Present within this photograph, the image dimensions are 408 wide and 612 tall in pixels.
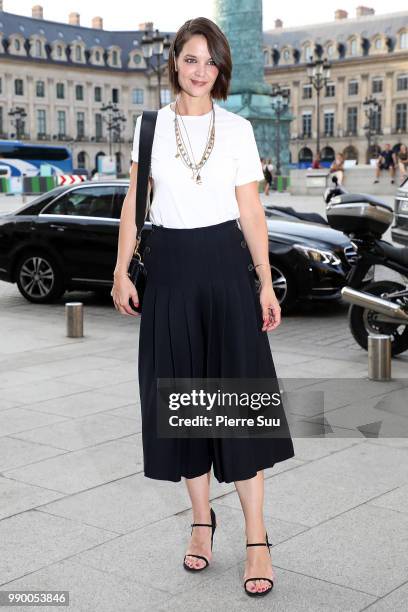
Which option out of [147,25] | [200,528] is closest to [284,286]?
[200,528]

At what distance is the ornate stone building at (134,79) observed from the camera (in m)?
104

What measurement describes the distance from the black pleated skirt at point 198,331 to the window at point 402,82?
10474cm

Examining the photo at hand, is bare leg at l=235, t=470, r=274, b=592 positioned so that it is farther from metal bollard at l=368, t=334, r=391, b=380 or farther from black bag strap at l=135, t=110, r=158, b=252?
metal bollard at l=368, t=334, r=391, b=380

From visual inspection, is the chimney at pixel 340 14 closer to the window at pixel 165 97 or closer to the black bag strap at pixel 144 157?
the window at pixel 165 97

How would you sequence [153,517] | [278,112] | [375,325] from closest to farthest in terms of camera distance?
[153,517] → [375,325] → [278,112]

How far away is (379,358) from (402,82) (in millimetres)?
101572

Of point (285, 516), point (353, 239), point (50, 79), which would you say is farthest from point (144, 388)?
point (50, 79)

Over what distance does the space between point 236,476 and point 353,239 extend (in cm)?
487

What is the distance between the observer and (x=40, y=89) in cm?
10662

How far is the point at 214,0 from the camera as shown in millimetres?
46062

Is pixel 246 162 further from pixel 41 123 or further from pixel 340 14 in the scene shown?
pixel 340 14

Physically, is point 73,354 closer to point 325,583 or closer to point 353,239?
point 353,239

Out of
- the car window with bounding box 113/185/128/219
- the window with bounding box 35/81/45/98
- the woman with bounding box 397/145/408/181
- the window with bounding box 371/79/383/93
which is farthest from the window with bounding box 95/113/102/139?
the car window with bounding box 113/185/128/219

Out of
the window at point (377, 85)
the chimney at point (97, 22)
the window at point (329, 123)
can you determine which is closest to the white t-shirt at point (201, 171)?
the window at point (377, 85)
